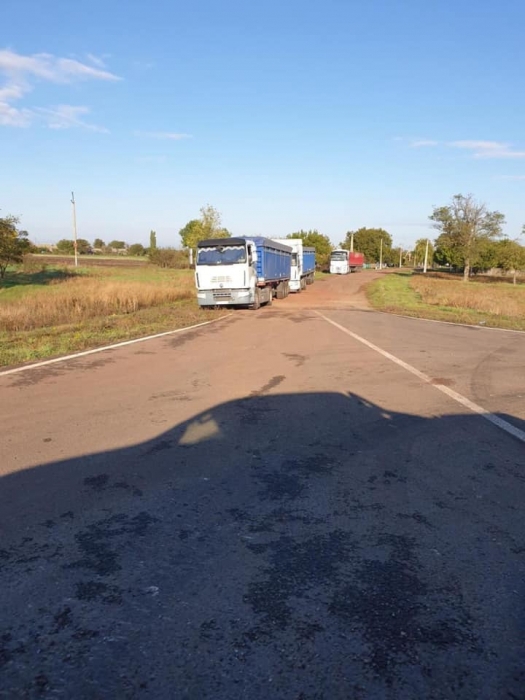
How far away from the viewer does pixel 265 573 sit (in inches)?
133

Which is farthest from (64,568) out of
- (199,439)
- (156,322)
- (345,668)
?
(156,322)

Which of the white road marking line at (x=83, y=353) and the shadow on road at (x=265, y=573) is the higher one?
the shadow on road at (x=265, y=573)

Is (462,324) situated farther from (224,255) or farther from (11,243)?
(11,243)

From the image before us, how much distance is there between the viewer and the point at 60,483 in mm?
4770

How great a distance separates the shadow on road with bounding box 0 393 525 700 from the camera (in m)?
2.57

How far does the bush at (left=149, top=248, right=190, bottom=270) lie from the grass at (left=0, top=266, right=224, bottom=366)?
45.7 m

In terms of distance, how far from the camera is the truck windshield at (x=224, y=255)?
73.8ft

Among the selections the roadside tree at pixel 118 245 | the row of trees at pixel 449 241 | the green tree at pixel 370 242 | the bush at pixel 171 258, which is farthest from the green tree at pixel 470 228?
the roadside tree at pixel 118 245

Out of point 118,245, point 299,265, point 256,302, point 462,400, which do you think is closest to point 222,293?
point 256,302

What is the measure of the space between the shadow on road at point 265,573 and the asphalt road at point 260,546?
0.04 feet

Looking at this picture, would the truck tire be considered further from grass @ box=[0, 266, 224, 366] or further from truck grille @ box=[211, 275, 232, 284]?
grass @ box=[0, 266, 224, 366]

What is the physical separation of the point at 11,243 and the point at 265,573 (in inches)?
1464

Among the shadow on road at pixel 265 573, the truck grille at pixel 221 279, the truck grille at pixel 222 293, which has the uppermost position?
the truck grille at pixel 221 279

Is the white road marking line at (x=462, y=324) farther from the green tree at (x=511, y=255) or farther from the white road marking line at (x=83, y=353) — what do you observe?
the green tree at (x=511, y=255)
